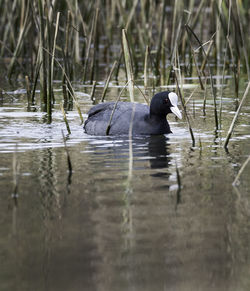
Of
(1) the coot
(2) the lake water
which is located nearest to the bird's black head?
(1) the coot

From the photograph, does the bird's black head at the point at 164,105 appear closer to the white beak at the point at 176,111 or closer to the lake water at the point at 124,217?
the white beak at the point at 176,111

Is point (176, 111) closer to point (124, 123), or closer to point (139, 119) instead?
point (139, 119)

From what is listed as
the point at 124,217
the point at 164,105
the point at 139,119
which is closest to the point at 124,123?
the point at 139,119

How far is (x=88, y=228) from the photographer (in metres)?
4.13

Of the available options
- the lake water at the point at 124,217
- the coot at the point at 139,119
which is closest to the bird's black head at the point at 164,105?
the coot at the point at 139,119

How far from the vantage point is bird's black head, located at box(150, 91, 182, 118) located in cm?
768

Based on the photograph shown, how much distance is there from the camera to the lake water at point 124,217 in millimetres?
3471

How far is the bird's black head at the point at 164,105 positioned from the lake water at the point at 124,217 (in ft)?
2.05

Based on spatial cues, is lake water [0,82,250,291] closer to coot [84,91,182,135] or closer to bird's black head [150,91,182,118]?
coot [84,91,182,135]

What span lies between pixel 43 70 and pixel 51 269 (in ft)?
15.6

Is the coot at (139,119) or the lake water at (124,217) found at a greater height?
the coot at (139,119)

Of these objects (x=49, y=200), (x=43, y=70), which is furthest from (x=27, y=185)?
(x=43, y=70)

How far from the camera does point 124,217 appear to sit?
4.36 m

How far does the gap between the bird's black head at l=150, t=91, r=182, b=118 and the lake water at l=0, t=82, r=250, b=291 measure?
624 millimetres
